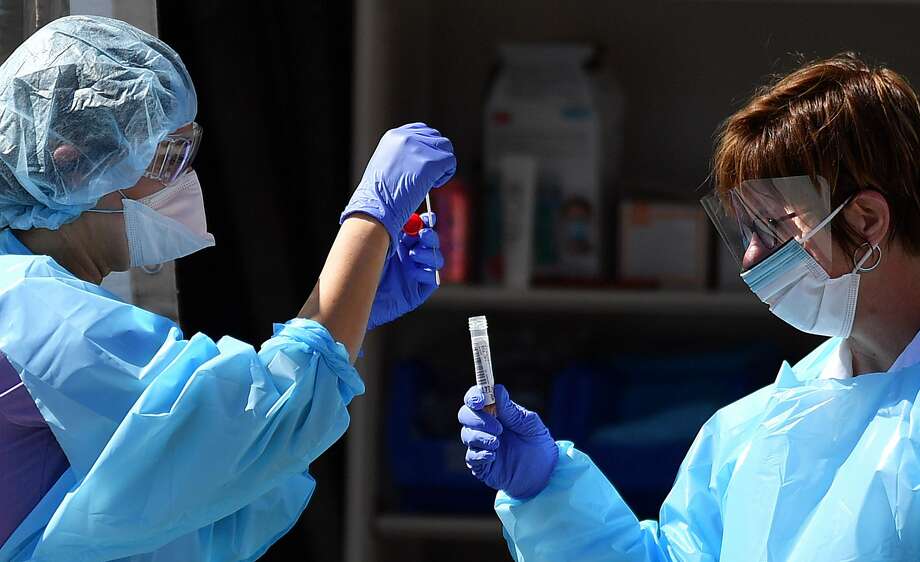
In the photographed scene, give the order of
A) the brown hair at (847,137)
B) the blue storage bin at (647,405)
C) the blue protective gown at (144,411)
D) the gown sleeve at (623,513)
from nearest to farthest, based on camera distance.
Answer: the blue protective gown at (144,411)
the brown hair at (847,137)
the gown sleeve at (623,513)
the blue storage bin at (647,405)

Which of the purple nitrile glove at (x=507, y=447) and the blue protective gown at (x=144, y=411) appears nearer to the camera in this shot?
the blue protective gown at (x=144, y=411)

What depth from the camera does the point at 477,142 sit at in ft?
8.16

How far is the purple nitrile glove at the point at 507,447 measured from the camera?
1.25m

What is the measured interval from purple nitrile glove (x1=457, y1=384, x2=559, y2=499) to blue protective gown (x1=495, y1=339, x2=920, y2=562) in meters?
0.02

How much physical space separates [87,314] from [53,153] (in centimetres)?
17

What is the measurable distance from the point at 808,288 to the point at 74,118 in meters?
0.77

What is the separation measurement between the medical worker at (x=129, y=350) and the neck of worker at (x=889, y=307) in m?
0.50

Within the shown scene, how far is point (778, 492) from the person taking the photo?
1126mm

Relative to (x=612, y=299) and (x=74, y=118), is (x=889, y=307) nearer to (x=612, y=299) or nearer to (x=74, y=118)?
(x=74, y=118)

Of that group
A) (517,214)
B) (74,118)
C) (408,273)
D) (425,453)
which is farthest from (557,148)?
(74,118)

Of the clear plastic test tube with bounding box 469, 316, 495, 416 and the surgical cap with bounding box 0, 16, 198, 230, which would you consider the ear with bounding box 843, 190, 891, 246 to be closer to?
the clear plastic test tube with bounding box 469, 316, 495, 416

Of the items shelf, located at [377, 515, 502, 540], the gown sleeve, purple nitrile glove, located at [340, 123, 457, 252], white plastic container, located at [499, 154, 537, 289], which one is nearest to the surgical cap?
purple nitrile glove, located at [340, 123, 457, 252]

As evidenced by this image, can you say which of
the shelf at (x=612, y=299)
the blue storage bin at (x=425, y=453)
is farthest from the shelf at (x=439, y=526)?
the shelf at (x=612, y=299)

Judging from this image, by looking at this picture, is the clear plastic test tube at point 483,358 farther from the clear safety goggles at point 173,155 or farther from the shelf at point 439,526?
the shelf at point 439,526
